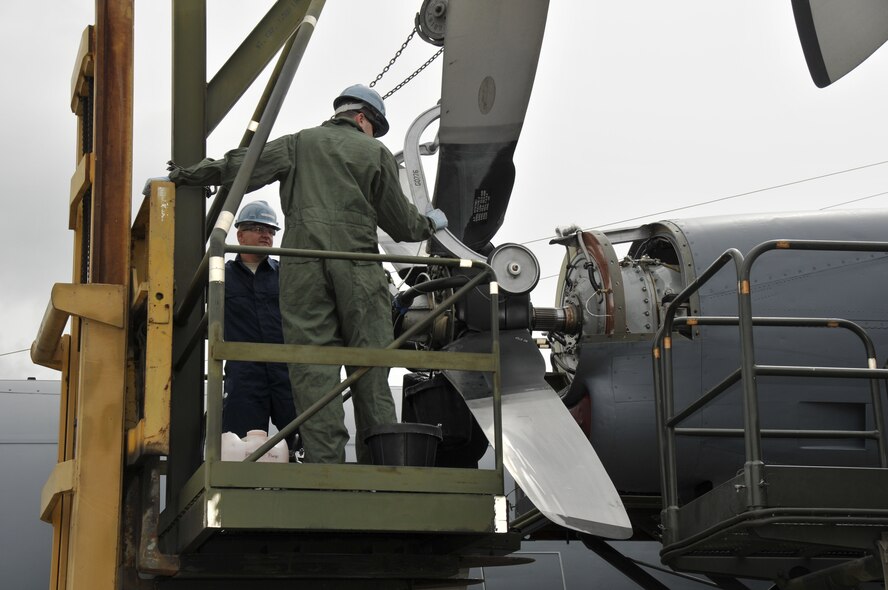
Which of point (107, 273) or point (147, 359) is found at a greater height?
point (107, 273)

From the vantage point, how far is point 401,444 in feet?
17.0

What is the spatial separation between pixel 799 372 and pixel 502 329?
6.96ft

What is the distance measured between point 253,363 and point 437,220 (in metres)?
1.30

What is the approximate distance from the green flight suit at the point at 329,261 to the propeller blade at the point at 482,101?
1147mm

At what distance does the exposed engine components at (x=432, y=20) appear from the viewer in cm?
812

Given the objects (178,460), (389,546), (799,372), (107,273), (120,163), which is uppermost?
(120,163)

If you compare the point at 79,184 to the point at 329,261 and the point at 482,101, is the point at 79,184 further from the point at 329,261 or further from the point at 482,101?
the point at 482,101

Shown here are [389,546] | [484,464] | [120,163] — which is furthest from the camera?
[484,464]

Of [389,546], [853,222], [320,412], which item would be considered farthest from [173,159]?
[853,222]

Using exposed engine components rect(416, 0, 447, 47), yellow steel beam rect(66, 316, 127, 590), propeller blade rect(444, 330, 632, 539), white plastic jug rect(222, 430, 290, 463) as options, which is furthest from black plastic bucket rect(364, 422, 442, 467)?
exposed engine components rect(416, 0, 447, 47)

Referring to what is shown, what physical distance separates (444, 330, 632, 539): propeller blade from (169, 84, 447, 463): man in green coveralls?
80 cm

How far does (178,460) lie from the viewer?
593 centimetres

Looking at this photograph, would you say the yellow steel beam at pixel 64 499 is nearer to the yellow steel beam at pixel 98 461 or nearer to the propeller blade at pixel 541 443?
the yellow steel beam at pixel 98 461

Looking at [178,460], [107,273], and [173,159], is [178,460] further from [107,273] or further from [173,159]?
[173,159]
